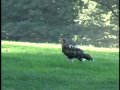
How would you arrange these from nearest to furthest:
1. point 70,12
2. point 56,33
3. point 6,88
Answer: point 6,88 → point 56,33 → point 70,12

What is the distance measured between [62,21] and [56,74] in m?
41.3

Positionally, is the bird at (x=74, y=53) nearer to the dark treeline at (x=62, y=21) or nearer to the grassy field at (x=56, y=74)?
the grassy field at (x=56, y=74)

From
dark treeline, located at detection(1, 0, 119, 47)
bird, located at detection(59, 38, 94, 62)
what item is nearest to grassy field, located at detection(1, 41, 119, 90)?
bird, located at detection(59, 38, 94, 62)

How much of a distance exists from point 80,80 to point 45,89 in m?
1.39

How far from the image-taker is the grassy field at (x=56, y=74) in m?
10.5

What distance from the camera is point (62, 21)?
52938mm

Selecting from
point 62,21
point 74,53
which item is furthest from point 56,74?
point 62,21

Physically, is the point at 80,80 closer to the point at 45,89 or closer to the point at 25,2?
the point at 45,89

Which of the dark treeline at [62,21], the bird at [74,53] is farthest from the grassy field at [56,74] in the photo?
the dark treeline at [62,21]

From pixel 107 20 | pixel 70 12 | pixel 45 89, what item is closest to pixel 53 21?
pixel 70 12

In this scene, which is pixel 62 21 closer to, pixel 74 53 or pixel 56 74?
pixel 74 53

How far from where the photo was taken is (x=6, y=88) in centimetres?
995

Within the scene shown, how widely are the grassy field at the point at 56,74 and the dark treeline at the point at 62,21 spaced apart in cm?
3507

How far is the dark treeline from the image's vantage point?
50.5 m
